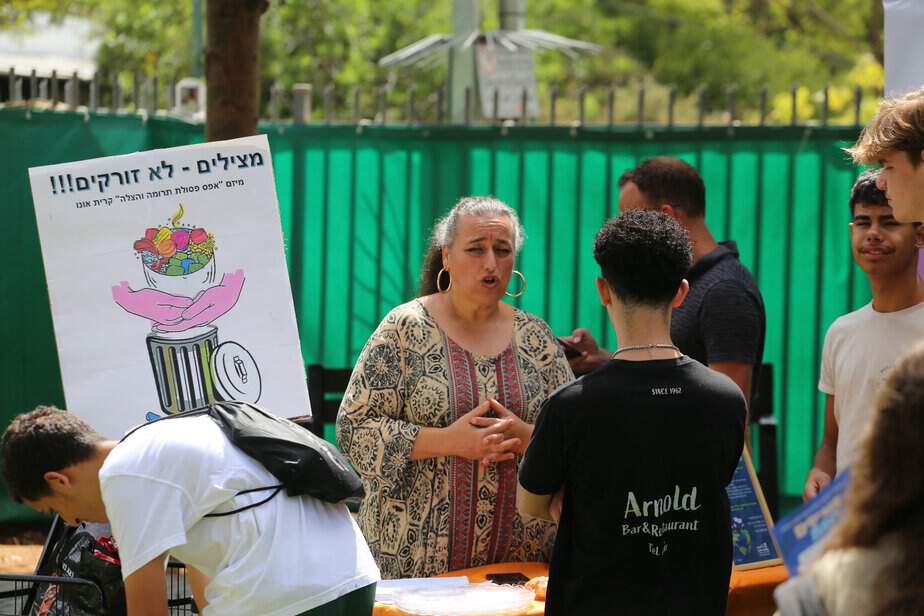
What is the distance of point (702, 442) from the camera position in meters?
2.82

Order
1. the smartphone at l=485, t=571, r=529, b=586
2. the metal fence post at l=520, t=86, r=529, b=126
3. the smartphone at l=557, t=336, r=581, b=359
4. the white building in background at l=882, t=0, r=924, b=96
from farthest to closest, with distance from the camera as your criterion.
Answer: the metal fence post at l=520, t=86, r=529, b=126, the smartphone at l=557, t=336, r=581, b=359, the white building in background at l=882, t=0, r=924, b=96, the smartphone at l=485, t=571, r=529, b=586

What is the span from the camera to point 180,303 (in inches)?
158

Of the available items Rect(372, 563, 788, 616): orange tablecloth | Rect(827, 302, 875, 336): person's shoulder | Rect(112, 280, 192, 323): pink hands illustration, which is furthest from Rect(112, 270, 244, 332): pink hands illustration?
Rect(827, 302, 875, 336): person's shoulder

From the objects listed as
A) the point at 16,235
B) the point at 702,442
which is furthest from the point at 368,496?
the point at 16,235

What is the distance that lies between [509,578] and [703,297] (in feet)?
3.70

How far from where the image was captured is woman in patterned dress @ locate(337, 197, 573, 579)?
3609 mm

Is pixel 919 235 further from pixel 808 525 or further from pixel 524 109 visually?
pixel 524 109

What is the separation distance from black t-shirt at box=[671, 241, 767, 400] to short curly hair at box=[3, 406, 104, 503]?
1927 mm

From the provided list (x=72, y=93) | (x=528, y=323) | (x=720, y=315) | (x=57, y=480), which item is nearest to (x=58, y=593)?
(x=57, y=480)

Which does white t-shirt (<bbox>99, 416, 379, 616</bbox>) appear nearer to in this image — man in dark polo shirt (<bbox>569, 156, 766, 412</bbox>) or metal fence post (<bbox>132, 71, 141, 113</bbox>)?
man in dark polo shirt (<bbox>569, 156, 766, 412</bbox>)

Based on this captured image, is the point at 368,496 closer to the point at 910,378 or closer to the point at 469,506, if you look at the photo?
the point at 469,506

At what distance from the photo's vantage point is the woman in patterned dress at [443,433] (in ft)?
11.8

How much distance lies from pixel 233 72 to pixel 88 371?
5.75 ft

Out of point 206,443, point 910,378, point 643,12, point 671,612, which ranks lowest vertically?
point 671,612
